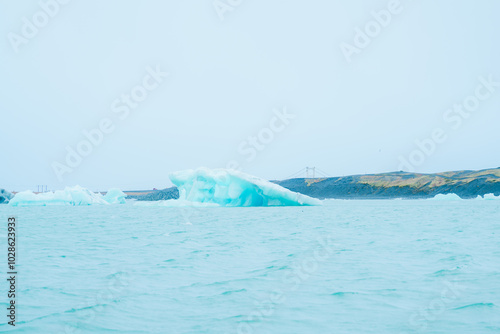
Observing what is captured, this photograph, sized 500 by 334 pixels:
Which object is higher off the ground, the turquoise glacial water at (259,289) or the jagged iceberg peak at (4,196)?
the jagged iceberg peak at (4,196)

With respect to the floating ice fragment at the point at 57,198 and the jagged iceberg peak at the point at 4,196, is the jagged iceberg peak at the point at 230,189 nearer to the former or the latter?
the floating ice fragment at the point at 57,198

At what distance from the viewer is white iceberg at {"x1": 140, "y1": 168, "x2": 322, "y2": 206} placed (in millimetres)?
25844

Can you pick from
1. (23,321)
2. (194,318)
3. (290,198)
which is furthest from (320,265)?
(290,198)

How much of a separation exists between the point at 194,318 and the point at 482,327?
8.83 feet

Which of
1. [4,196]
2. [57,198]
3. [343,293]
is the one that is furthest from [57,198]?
[343,293]

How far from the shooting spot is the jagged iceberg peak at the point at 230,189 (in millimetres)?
25812
